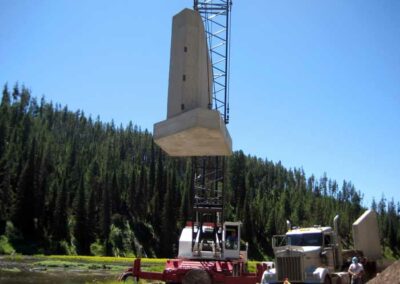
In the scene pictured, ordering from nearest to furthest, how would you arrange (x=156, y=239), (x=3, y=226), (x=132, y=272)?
(x=132, y=272), (x=3, y=226), (x=156, y=239)

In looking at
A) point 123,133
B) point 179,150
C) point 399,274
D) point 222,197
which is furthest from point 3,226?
point 123,133

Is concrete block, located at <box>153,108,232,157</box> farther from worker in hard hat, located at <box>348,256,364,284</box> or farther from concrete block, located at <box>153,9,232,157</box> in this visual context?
worker in hard hat, located at <box>348,256,364,284</box>

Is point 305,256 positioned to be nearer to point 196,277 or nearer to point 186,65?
point 196,277

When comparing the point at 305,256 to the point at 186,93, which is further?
the point at 305,256

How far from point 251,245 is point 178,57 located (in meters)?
103

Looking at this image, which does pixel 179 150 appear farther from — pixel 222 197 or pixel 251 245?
pixel 251 245

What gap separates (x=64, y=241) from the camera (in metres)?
87.9

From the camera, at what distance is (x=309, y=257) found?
1939cm

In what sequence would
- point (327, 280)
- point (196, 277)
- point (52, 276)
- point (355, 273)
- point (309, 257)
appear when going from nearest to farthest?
point (355, 273), point (327, 280), point (309, 257), point (196, 277), point (52, 276)

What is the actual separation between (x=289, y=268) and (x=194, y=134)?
7687mm

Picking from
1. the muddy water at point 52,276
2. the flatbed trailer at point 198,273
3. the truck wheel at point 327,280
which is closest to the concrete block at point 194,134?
the flatbed trailer at point 198,273

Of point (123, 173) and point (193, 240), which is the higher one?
point (123, 173)

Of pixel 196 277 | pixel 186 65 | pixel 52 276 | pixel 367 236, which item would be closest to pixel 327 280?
pixel 196 277

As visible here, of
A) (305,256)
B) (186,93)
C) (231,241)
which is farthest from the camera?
(231,241)
